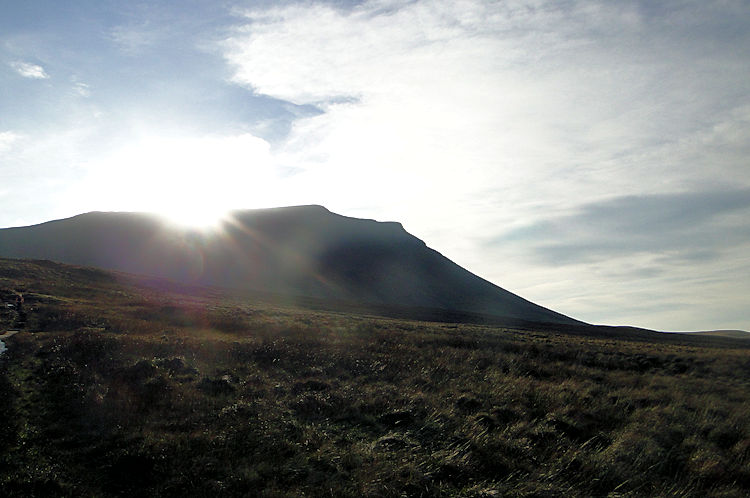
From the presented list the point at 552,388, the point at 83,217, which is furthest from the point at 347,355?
the point at 83,217

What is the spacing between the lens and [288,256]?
5487 inches

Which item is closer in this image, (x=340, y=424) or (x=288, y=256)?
(x=340, y=424)

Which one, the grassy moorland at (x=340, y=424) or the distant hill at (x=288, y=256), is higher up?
the distant hill at (x=288, y=256)

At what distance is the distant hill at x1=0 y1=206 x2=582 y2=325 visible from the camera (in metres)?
115

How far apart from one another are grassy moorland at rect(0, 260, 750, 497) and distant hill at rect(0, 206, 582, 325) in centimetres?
8487

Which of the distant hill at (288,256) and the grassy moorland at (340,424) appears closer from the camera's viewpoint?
the grassy moorland at (340,424)

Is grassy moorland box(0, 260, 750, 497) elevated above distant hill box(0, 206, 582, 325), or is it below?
below

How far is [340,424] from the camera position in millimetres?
11773

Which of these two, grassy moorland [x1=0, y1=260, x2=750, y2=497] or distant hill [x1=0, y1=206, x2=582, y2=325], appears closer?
grassy moorland [x1=0, y1=260, x2=750, y2=497]

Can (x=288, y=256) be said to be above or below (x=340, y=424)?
above

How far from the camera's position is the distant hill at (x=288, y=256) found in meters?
115

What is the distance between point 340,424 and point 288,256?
426 feet

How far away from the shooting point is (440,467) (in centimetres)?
942

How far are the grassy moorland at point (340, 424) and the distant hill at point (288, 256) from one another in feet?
278
